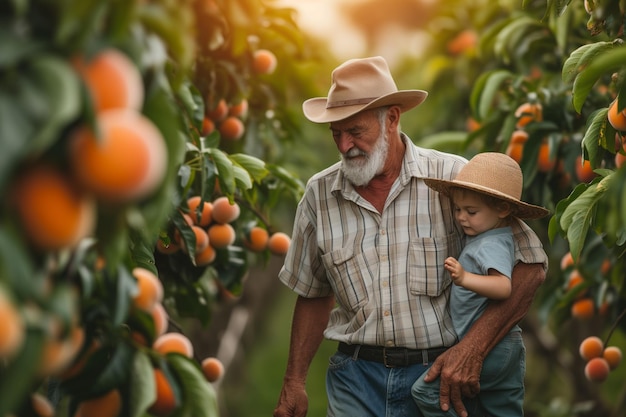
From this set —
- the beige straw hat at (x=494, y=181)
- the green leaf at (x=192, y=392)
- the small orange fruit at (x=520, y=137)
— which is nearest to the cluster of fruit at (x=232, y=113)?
the beige straw hat at (x=494, y=181)

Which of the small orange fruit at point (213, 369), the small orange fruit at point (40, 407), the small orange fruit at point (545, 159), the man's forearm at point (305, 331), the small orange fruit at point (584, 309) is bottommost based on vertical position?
the small orange fruit at point (584, 309)

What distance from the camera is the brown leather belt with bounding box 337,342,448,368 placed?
3281mm

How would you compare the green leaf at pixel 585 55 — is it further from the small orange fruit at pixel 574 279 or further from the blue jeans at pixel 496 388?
the small orange fruit at pixel 574 279

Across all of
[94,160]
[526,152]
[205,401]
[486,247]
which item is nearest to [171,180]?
[94,160]

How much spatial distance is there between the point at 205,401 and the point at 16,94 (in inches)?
28.7

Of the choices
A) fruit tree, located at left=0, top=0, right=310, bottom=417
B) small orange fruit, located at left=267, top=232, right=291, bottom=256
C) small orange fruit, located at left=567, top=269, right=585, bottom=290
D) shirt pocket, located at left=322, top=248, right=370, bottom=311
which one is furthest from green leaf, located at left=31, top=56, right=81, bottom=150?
small orange fruit, located at left=567, top=269, right=585, bottom=290

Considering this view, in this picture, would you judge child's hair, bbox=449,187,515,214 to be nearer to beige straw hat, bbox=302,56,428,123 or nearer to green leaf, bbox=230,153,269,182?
beige straw hat, bbox=302,56,428,123

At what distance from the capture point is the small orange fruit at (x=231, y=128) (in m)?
4.05

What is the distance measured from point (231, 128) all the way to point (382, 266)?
108 centimetres

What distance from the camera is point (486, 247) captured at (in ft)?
10.3

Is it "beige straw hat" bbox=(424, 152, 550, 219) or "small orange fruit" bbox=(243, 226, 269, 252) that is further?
"small orange fruit" bbox=(243, 226, 269, 252)

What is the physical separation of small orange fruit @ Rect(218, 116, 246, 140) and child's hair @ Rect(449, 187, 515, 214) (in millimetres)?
1155

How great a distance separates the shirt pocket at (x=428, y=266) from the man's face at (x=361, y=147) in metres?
0.30

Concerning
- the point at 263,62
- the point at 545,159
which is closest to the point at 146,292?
the point at 263,62
